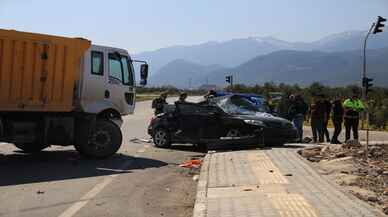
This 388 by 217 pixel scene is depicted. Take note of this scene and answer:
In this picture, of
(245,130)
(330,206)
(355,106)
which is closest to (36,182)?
(330,206)

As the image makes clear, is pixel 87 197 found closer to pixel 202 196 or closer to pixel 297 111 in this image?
pixel 202 196

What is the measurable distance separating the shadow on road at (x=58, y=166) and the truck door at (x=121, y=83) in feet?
4.23

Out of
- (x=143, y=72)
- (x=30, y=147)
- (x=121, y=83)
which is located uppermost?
(x=143, y=72)

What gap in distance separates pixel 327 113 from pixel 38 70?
10.1m

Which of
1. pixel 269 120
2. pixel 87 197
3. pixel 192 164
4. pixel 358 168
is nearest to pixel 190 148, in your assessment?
pixel 269 120

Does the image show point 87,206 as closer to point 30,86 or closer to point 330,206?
point 330,206

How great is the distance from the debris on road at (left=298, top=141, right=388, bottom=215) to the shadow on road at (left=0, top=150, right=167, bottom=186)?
3.59m

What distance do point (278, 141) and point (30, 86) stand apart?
6.62 metres

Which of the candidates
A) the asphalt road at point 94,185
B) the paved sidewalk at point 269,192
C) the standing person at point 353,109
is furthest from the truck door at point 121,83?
the standing person at point 353,109

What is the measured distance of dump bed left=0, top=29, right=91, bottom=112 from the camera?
44.3 ft

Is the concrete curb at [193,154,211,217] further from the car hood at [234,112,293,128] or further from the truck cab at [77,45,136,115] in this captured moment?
the car hood at [234,112,293,128]

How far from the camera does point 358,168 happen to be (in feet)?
38.8

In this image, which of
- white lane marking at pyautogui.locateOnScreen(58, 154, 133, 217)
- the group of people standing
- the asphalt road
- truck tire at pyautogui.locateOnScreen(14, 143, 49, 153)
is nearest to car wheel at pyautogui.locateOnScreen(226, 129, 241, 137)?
the asphalt road

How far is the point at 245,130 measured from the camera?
55.2ft
